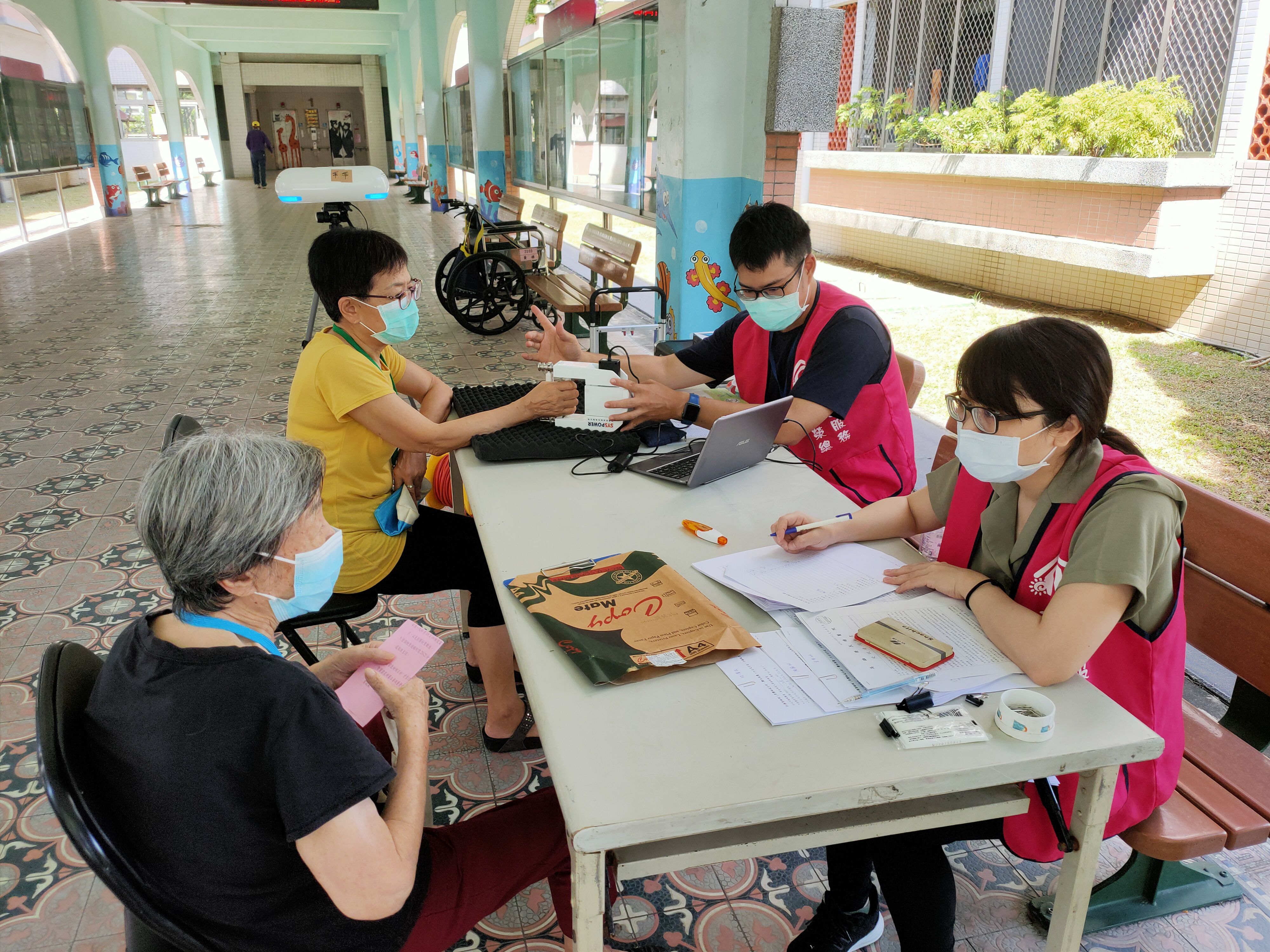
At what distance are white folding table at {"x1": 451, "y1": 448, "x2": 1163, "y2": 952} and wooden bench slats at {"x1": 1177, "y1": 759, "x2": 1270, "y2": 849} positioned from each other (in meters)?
0.33

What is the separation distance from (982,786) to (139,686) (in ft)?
3.34

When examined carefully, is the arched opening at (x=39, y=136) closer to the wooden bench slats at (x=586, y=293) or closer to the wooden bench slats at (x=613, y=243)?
the wooden bench slats at (x=586, y=293)

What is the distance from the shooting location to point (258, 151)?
2234 centimetres

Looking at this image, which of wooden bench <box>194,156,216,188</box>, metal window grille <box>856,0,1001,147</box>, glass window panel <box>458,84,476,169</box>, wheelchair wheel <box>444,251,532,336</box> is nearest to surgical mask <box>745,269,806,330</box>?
wheelchair wheel <box>444,251,532,336</box>

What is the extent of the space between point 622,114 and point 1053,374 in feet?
20.9

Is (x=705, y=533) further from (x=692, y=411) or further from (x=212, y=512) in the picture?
(x=212, y=512)

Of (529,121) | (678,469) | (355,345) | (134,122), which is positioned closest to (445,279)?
(529,121)

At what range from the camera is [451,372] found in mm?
5820

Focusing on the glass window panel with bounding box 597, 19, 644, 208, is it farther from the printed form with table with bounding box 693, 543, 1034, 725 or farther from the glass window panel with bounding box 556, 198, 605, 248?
the printed form with table with bounding box 693, 543, 1034, 725

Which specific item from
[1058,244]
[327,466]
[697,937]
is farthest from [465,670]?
[1058,244]

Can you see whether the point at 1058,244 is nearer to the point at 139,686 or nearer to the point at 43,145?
the point at 139,686

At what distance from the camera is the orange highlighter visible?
1.61 meters

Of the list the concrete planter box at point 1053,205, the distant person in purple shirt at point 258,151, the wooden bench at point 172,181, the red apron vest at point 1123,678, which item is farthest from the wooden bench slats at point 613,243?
the distant person in purple shirt at point 258,151

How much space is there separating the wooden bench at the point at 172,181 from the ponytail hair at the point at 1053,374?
64.4 feet
